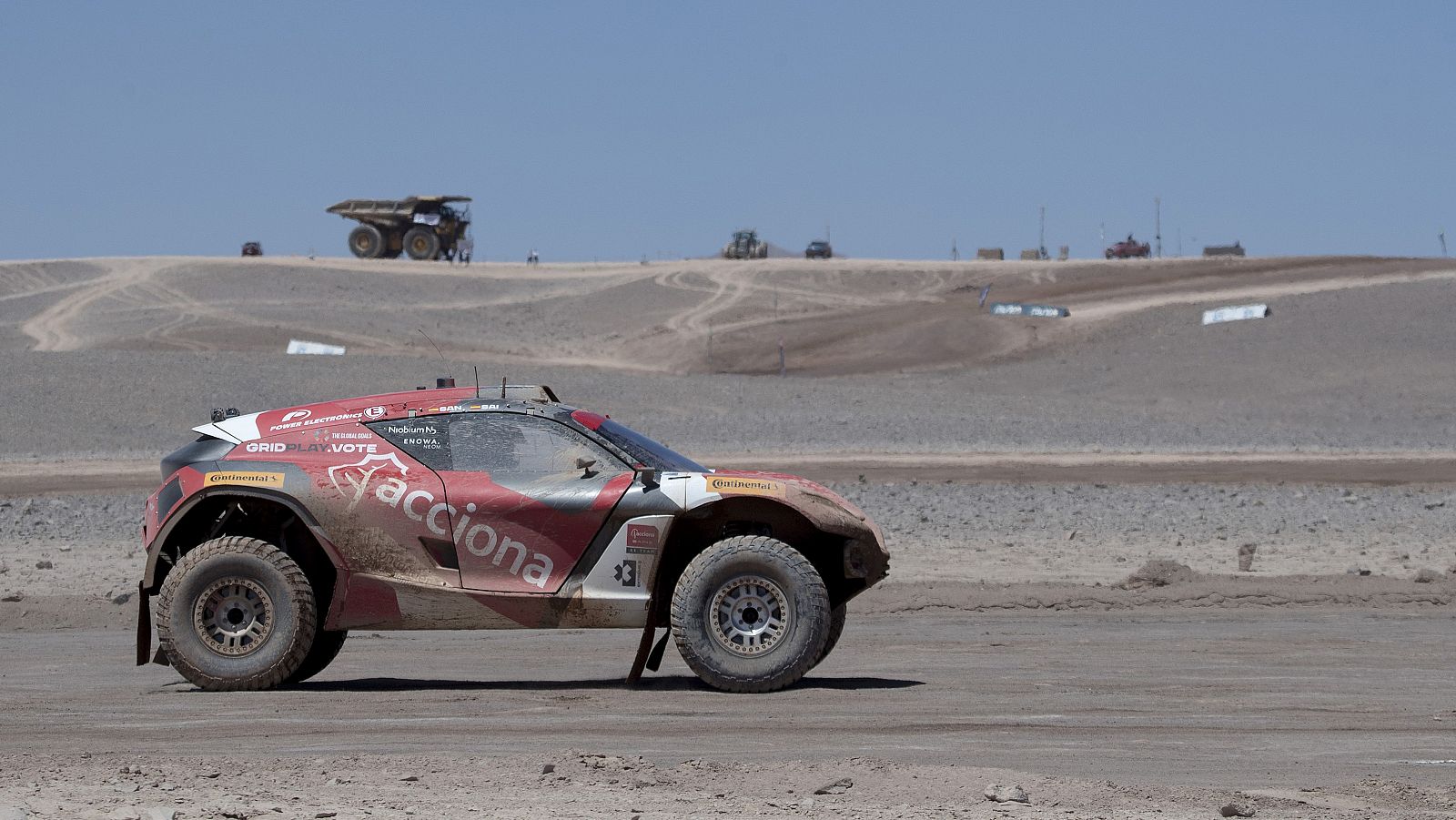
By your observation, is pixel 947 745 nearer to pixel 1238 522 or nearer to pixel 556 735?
pixel 556 735

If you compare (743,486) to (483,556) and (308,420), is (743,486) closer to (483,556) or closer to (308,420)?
(483,556)

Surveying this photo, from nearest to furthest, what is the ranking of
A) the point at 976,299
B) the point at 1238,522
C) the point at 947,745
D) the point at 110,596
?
the point at 947,745 < the point at 110,596 < the point at 1238,522 < the point at 976,299

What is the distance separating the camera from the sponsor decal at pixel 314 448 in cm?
966

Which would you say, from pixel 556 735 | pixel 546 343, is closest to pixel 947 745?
pixel 556 735

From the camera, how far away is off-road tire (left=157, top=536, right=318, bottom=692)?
9.46 metres

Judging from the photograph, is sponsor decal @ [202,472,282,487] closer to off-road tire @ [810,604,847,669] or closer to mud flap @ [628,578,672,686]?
mud flap @ [628,578,672,686]

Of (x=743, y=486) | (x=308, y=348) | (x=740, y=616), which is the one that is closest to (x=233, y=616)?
(x=740, y=616)

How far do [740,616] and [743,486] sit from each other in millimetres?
713

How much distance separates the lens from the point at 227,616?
9531 mm

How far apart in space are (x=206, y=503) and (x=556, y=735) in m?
2.73

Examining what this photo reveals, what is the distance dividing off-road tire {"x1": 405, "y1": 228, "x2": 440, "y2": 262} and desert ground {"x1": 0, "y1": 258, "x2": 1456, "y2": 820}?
23996mm

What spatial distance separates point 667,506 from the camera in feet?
31.3

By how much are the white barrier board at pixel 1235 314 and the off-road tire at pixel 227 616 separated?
4591 cm

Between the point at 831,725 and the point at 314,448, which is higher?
the point at 314,448
